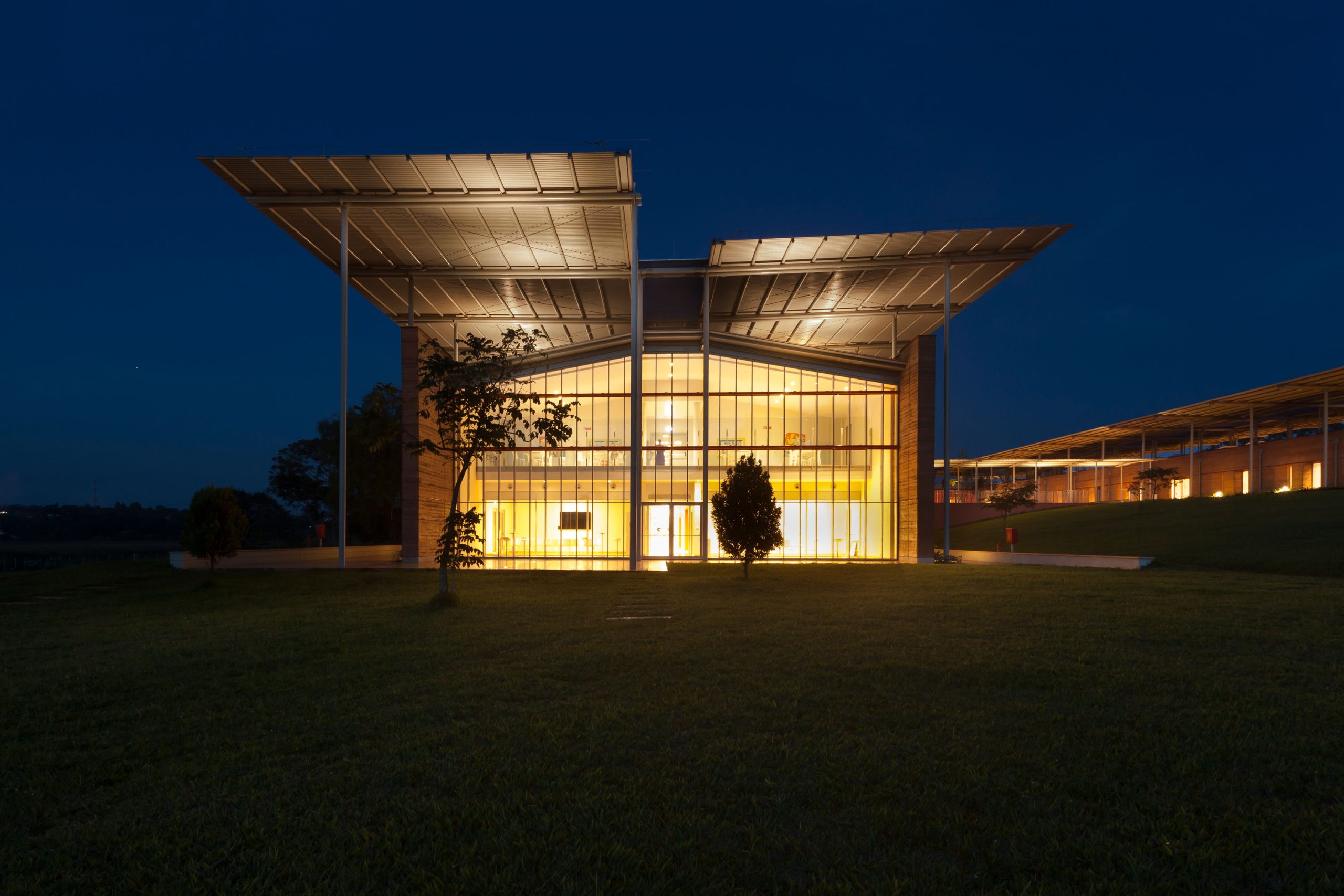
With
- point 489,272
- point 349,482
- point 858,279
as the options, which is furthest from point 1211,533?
point 349,482

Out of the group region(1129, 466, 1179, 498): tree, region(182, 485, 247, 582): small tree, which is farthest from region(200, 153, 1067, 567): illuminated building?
region(1129, 466, 1179, 498): tree

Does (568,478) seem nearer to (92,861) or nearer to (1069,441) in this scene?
(92,861)

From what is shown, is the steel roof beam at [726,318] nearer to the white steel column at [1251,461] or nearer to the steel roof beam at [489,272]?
the steel roof beam at [489,272]

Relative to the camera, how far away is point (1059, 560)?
2595 centimetres

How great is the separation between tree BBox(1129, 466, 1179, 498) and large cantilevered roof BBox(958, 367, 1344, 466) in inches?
95.9

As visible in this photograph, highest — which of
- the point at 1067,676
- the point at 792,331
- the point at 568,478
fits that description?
the point at 792,331

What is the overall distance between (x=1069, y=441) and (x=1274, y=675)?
2218 inches

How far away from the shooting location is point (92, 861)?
3762 mm

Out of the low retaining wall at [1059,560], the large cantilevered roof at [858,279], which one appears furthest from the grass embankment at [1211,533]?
the large cantilevered roof at [858,279]

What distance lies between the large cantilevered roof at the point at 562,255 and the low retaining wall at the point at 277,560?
35.6 ft

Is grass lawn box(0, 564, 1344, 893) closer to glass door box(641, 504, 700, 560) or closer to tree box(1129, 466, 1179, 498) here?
glass door box(641, 504, 700, 560)

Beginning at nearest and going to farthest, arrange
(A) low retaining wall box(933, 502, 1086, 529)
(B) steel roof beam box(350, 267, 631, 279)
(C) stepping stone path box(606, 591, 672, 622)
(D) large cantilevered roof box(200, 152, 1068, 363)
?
(C) stepping stone path box(606, 591, 672, 622), (D) large cantilevered roof box(200, 152, 1068, 363), (B) steel roof beam box(350, 267, 631, 279), (A) low retaining wall box(933, 502, 1086, 529)

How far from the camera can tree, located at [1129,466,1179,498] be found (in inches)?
2048

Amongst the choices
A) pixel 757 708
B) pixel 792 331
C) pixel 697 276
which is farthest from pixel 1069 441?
pixel 757 708
